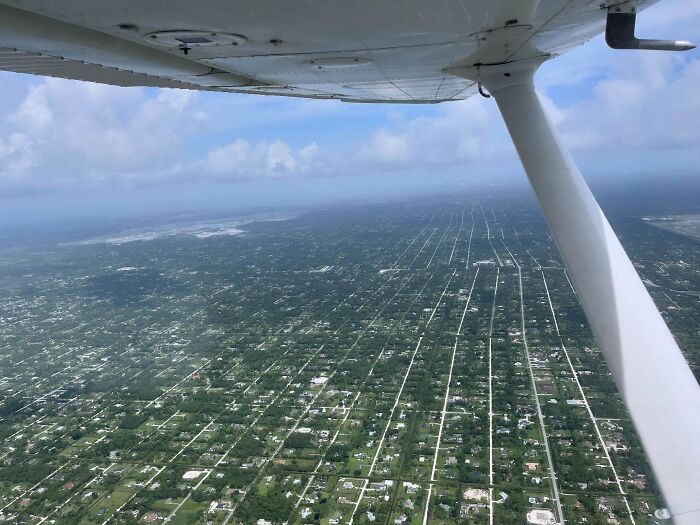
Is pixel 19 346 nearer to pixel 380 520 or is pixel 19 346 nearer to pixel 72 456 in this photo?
pixel 72 456

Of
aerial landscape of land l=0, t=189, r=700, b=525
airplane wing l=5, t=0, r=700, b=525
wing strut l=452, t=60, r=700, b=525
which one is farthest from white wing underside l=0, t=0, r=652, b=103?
aerial landscape of land l=0, t=189, r=700, b=525

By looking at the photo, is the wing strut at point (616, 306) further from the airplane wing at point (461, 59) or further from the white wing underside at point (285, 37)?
the white wing underside at point (285, 37)

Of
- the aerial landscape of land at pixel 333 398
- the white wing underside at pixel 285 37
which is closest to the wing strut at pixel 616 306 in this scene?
the aerial landscape of land at pixel 333 398

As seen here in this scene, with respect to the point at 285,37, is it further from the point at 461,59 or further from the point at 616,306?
the point at 616,306

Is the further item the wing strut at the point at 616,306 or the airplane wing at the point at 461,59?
the wing strut at the point at 616,306

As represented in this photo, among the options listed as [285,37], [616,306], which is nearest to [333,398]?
[616,306]

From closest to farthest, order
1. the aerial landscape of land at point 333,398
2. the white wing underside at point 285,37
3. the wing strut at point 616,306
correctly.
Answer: the white wing underside at point 285,37 < the wing strut at point 616,306 < the aerial landscape of land at point 333,398

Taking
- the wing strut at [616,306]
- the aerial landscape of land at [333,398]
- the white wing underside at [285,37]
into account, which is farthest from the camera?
the aerial landscape of land at [333,398]

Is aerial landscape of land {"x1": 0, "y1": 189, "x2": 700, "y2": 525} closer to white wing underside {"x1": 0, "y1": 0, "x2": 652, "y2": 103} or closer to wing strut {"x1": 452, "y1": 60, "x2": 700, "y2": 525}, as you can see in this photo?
wing strut {"x1": 452, "y1": 60, "x2": 700, "y2": 525}
